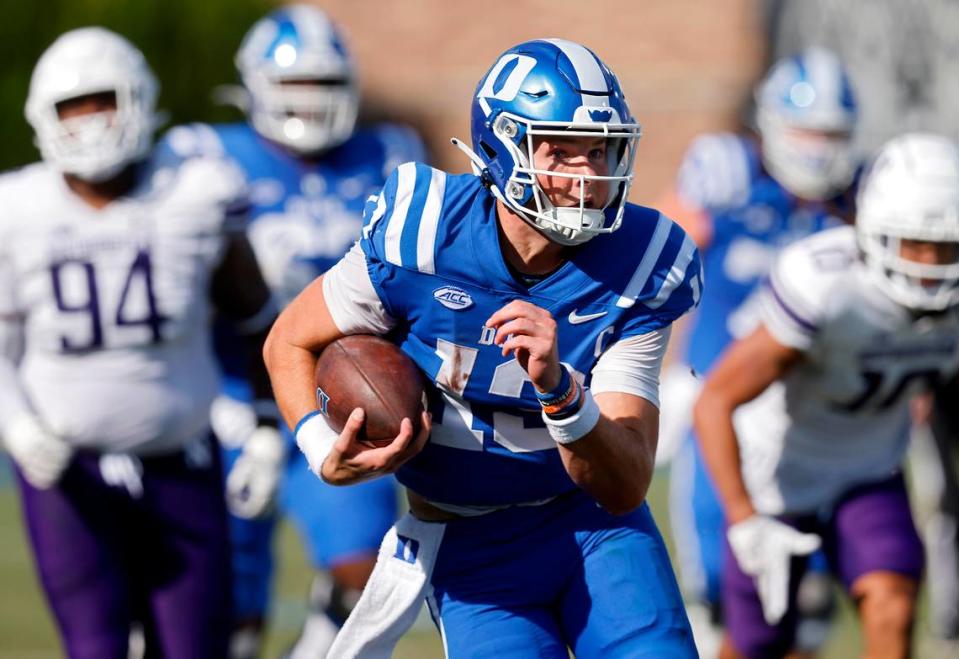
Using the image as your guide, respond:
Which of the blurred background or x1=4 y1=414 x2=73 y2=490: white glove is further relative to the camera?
the blurred background

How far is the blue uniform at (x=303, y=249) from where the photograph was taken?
553cm

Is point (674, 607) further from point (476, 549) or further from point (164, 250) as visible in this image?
point (164, 250)

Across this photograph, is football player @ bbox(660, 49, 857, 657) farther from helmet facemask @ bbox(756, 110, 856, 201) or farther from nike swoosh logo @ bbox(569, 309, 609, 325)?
nike swoosh logo @ bbox(569, 309, 609, 325)

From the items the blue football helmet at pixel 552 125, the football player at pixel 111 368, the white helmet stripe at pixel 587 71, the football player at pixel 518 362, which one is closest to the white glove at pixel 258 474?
the football player at pixel 111 368

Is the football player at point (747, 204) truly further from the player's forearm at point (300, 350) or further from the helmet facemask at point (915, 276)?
the player's forearm at point (300, 350)

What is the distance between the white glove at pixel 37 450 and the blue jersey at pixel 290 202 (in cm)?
141

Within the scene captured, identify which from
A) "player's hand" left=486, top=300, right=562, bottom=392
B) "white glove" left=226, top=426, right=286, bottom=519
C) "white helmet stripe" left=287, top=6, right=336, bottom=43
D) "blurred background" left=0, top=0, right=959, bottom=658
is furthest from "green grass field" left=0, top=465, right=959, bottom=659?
"blurred background" left=0, top=0, right=959, bottom=658

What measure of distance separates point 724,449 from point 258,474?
146 cm

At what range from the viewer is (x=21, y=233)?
15.2 ft

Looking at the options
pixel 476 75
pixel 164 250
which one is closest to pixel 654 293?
pixel 164 250

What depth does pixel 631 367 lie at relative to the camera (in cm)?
339

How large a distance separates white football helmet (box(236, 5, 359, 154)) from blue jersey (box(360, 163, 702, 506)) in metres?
2.86

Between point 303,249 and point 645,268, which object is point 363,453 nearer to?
point 645,268

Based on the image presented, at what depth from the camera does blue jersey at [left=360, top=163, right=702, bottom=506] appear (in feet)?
11.0
